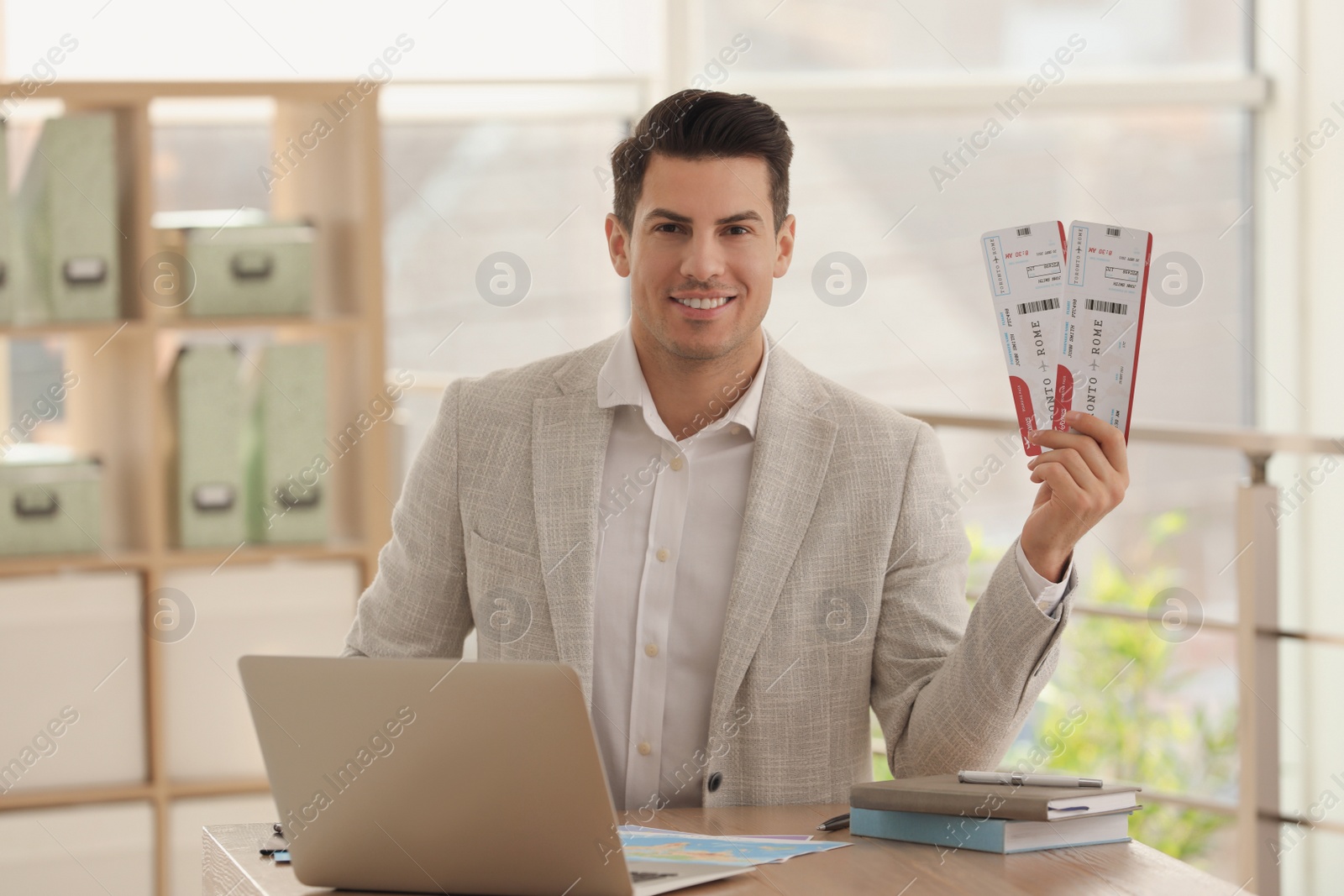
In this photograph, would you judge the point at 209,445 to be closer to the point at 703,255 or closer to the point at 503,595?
the point at 503,595

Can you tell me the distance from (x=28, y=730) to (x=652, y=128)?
183cm

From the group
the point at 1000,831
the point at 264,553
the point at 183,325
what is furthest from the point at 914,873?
the point at 183,325

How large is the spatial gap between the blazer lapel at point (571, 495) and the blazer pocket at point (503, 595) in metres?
0.03

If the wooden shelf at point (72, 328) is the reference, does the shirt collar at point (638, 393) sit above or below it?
below

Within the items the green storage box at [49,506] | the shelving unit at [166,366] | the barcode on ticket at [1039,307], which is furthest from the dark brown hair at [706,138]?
the green storage box at [49,506]

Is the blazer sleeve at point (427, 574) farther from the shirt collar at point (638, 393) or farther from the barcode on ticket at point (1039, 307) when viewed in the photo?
the barcode on ticket at point (1039, 307)

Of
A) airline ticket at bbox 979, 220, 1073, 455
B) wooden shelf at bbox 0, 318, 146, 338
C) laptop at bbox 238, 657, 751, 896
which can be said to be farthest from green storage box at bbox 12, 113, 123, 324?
airline ticket at bbox 979, 220, 1073, 455

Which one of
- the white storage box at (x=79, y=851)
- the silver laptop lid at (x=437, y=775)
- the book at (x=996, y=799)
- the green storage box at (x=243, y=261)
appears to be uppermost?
the green storage box at (x=243, y=261)

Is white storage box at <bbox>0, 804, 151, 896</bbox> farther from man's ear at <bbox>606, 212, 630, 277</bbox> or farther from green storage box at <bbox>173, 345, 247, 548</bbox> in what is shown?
man's ear at <bbox>606, 212, 630, 277</bbox>

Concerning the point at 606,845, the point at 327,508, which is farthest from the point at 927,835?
the point at 327,508

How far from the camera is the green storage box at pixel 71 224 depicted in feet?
9.08

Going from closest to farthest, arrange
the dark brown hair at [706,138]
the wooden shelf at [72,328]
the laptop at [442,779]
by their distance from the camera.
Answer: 1. the laptop at [442,779]
2. the dark brown hair at [706,138]
3. the wooden shelf at [72,328]

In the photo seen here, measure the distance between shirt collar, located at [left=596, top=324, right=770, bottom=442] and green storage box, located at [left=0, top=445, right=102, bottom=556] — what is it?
1.45 metres

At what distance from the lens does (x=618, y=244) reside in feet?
6.17
